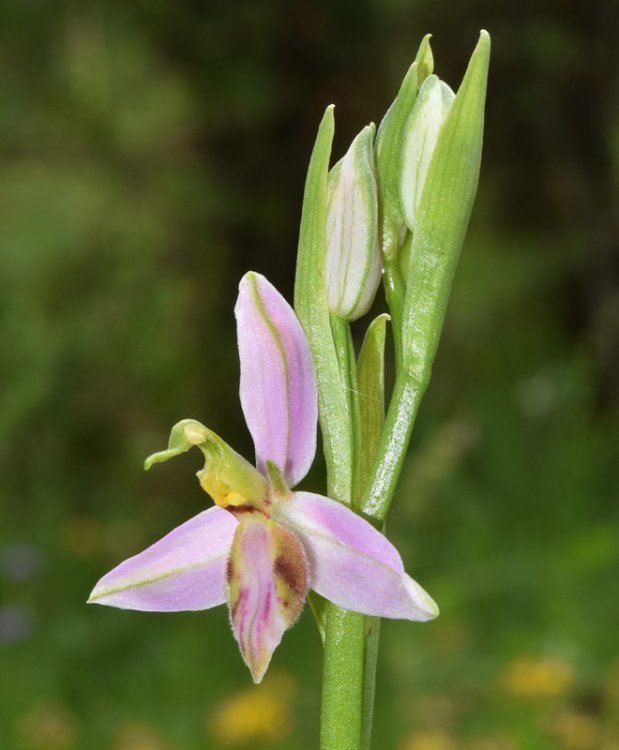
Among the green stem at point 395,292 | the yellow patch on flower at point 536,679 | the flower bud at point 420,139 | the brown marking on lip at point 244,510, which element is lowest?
the yellow patch on flower at point 536,679

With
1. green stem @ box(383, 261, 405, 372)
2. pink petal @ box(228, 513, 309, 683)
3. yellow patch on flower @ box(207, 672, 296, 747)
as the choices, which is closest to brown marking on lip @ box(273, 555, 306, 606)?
pink petal @ box(228, 513, 309, 683)

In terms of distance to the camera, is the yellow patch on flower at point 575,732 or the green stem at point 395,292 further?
the yellow patch on flower at point 575,732

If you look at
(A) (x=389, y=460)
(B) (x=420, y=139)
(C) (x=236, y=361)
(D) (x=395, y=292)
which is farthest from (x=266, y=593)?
(C) (x=236, y=361)

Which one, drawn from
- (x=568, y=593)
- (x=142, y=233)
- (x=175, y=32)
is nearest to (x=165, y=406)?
(x=142, y=233)

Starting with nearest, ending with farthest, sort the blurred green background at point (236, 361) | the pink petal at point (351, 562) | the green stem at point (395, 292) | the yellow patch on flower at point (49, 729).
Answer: the pink petal at point (351, 562)
the green stem at point (395, 292)
the yellow patch on flower at point (49, 729)
the blurred green background at point (236, 361)

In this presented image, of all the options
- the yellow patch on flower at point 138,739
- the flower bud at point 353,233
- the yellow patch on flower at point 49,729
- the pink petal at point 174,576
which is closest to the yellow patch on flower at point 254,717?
the yellow patch on flower at point 138,739

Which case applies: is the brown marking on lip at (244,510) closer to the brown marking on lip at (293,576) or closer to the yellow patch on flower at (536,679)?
the brown marking on lip at (293,576)

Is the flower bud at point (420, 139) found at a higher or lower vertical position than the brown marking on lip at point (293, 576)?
higher
